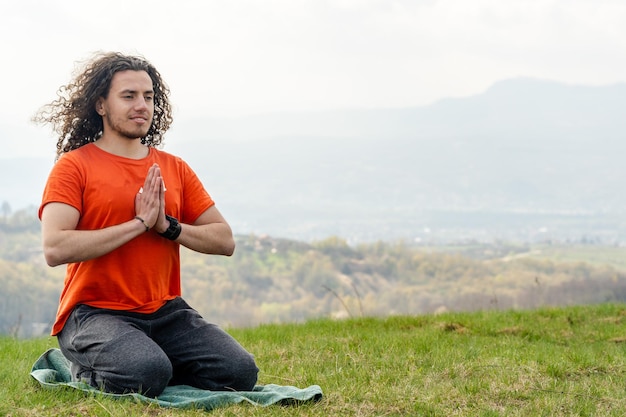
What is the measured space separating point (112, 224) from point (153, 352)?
0.92 metres

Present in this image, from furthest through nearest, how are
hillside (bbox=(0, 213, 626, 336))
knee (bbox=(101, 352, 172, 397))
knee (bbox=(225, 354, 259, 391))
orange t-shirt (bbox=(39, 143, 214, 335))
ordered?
1. hillside (bbox=(0, 213, 626, 336))
2. knee (bbox=(225, 354, 259, 391))
3. orange t-shirt (bbox=(39, 143, 214, 335))
4. knee (bbox=(101, 352, 172, 397))

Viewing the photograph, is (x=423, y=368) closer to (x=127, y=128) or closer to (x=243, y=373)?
(x=243, y=373)

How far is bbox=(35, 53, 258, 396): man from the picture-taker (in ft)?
18.5

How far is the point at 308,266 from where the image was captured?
99.6 m

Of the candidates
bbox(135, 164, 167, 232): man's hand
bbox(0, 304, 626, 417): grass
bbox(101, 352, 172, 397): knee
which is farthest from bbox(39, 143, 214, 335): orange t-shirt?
bbox(0, 304, 626, 417): grass

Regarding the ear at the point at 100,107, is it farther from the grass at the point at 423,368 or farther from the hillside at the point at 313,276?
the hillside at the point at 313,276

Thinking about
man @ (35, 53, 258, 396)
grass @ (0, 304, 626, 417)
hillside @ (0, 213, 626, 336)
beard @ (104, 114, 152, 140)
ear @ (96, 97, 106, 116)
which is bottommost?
hillside @ (0, 213, 626, 336)

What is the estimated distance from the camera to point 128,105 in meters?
5.97

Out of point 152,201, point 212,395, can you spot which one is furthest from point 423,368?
point 152,201

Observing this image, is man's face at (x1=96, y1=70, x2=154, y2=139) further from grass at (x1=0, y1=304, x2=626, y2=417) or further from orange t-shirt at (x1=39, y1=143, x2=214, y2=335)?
grass at (x1=0, y1=304, x2=626, y2=417)

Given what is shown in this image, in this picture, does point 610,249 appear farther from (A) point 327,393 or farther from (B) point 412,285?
(A) point 327,393

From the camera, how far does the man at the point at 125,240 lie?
5.63 meters

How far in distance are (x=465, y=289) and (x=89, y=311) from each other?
88.3 metres

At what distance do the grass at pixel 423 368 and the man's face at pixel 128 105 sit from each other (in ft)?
6.11
